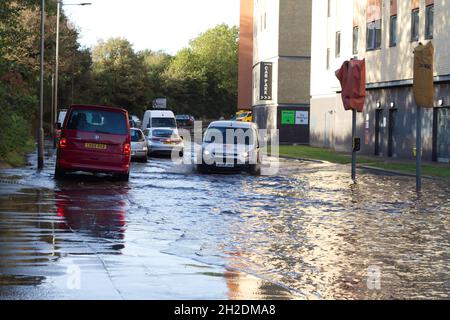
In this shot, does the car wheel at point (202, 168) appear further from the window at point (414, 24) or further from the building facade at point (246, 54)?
the building facade at point (246, 54)

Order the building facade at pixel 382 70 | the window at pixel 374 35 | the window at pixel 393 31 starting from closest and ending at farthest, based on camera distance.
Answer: the building facade at pixel 382 70 → the window at pixel 393 31 → the window at pixel 374 35

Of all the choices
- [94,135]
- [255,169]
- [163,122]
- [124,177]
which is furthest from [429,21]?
[94,135]

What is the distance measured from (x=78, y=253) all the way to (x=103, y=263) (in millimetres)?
903

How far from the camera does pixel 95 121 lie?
2378 cm

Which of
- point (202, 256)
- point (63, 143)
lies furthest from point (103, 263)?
point (63, 143)

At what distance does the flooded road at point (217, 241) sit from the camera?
9516 millimetres

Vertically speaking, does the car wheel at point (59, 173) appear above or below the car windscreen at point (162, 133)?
below

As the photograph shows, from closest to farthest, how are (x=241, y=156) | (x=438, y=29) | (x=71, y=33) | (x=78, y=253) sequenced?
(x=78, y=253), (x=241, y=156), (x=438, y=29), (x=71, y=33)

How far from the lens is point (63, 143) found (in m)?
23.7

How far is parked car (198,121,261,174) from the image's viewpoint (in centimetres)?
2973

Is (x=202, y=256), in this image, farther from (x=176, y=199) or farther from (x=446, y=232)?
(x=176, y=199)

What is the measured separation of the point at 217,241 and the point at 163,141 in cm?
2857

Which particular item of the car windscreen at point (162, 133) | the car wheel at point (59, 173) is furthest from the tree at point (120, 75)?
the car wheel at point (59, 173)

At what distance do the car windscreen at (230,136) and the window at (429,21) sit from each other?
45.0 feet
